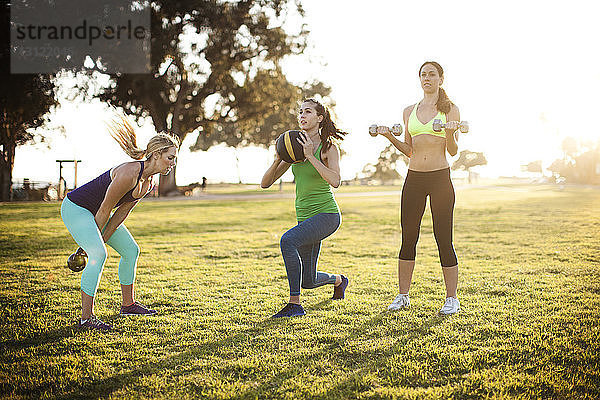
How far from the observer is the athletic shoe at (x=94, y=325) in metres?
4.44

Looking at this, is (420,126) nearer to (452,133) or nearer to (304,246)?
(452,133)

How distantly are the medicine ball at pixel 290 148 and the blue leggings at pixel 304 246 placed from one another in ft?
2.03

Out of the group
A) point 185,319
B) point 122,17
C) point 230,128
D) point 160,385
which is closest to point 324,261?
point 185,319

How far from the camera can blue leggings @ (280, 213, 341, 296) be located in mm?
4707

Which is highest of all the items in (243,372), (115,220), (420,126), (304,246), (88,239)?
(420,126)

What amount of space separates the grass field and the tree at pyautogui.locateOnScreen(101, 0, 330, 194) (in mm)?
22165

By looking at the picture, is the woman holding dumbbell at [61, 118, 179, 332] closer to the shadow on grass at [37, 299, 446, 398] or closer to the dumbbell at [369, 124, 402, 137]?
the shadow on grass at [37, 299, 446, 398]

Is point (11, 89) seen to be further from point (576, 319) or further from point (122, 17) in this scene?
point (576, 319)

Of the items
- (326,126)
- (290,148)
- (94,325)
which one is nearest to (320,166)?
(290,148)

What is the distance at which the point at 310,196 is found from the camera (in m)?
4.89

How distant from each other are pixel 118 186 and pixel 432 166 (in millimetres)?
3043

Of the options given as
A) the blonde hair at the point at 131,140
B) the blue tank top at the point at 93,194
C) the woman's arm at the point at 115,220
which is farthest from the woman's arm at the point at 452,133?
the woman's arm at the point at 115,220

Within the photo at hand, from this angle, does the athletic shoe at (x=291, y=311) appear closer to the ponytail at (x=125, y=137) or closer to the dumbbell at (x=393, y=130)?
the dumbbell at (x=393, y=130)

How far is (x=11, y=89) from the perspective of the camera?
86.7ft
